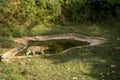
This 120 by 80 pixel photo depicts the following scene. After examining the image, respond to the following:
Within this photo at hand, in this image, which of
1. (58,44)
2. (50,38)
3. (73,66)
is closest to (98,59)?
(73,66)

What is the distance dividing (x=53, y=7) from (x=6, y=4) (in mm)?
2051

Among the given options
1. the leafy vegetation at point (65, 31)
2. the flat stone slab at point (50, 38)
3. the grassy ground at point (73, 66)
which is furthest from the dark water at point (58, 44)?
the grassy ground at point (73, 66)

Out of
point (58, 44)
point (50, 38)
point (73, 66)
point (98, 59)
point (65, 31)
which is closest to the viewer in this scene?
point (73, 66)

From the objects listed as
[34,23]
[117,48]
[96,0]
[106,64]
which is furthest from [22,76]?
[96,0]

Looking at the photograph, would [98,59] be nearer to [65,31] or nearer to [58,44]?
[58,44]

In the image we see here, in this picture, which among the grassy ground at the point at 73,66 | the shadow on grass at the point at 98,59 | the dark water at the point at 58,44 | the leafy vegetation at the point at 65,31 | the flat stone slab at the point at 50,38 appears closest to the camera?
the grassy ground at the point at 73,66

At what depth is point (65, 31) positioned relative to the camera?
44.3 feet

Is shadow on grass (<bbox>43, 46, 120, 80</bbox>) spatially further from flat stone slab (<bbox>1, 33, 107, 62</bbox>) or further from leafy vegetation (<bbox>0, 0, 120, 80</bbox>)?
flat stone slab (<bbox>1, 33, 107, 62</bbox>)

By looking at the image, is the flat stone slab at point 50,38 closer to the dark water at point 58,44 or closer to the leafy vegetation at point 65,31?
the dark water at point 58,44

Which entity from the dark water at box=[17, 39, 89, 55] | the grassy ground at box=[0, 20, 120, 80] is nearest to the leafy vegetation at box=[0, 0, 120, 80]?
the grassy ground at box=[0, 20, 120, 80]

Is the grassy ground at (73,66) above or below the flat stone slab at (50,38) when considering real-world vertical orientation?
below

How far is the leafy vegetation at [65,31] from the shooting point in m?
9.18

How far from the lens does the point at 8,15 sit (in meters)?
13.8

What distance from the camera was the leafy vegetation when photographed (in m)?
9.18
